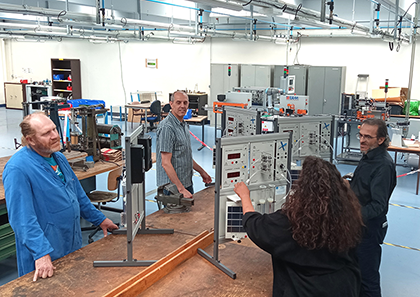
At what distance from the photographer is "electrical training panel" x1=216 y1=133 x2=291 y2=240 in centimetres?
199

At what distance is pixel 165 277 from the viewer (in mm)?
1906

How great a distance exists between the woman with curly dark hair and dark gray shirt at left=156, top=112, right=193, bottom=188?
154 centimetres

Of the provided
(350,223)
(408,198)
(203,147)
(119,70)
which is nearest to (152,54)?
(119,70)

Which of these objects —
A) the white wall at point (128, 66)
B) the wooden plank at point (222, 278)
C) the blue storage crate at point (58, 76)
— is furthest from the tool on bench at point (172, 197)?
the blue storage crate at point (58, 76)

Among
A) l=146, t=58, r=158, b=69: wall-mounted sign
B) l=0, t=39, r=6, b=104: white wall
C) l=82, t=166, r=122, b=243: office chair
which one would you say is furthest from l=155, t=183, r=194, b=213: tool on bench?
l=0, t=39, r=6, b=104: white wall

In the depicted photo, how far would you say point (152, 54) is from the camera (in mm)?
12680

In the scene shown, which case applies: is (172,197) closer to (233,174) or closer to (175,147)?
Result: (233,174)

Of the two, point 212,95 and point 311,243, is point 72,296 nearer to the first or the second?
point 311,243

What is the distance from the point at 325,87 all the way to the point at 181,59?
4.71 meters

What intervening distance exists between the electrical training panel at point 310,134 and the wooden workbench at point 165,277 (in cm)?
117

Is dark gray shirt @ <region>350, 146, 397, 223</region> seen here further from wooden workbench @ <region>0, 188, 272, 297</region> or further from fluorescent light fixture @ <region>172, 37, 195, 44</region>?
fluorescent light fixture @ <region>172, 37, 195, 44</region>

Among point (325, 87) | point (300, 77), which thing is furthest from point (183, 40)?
point (325, 87)

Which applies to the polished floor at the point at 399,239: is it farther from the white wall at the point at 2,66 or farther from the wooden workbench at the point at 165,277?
the white wall at the point at 2,66

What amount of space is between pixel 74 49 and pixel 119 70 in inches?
79.8
